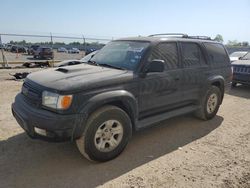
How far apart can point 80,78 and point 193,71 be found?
97.7 inches

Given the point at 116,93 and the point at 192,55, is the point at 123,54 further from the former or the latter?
the point at 192,55

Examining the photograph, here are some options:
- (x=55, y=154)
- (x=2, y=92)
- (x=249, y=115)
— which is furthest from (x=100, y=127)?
(x=2, y=92)

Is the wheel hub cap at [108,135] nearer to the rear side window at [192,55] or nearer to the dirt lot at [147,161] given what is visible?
the dirt lot at [147,161]

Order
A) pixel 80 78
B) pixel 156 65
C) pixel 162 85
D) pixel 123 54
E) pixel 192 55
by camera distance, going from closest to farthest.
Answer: pixel 80 78, pixel 156 65, pixel 162 85, pixel 123 54, pixel 192 55

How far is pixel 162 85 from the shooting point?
4.38 m

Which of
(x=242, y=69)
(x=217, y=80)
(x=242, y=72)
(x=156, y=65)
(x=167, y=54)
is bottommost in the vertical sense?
(x=242, y=72)

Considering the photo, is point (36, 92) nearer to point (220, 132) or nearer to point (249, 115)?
point (220, 132)

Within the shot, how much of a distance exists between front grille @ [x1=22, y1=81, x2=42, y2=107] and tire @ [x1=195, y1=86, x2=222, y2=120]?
3.44m

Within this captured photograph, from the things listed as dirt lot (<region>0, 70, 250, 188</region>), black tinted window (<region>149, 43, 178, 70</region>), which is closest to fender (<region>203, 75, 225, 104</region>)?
dirt lot (<region>0, 70, 250, 188</region>)

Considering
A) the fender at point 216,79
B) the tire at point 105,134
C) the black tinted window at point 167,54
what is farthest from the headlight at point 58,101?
the fender at point 216,79

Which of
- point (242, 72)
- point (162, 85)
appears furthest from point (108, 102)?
point (242, 72)

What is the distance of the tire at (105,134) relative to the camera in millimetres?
3465

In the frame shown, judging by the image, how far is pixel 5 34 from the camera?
633 inches

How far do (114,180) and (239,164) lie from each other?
1.93 meters
